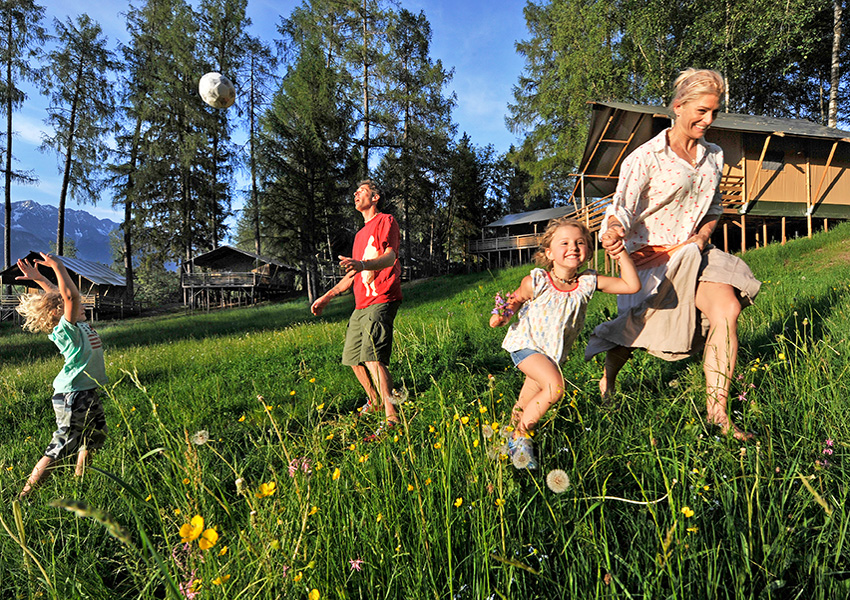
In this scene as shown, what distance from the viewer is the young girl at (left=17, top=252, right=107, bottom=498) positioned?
2979 mm

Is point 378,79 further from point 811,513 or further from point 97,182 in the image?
point 811,513

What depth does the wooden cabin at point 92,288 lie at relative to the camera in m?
27.5

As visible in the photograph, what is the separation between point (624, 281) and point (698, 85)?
1174 millimetres

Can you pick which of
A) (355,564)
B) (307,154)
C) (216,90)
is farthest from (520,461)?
(307,154)

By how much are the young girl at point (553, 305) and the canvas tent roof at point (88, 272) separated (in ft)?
108

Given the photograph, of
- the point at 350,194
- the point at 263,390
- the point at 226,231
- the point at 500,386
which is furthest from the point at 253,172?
the point at 500,386

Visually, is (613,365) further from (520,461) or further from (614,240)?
(520,461)

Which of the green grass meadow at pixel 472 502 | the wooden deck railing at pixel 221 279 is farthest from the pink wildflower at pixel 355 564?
the wooden deck railing at pixel 221 279

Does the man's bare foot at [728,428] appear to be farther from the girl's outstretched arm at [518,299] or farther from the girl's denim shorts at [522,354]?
the girl's outstretched arm at [518,299]

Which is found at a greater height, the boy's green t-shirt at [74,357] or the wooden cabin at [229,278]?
the wooden cabin at [229,278]

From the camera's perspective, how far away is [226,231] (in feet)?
116

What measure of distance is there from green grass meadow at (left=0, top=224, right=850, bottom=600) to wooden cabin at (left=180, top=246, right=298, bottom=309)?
30.9m

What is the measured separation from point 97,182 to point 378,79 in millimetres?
19767

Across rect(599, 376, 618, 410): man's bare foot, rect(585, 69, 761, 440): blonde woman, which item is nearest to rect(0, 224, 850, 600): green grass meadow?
rect(599, 376, 618, 410): man's bare foot
